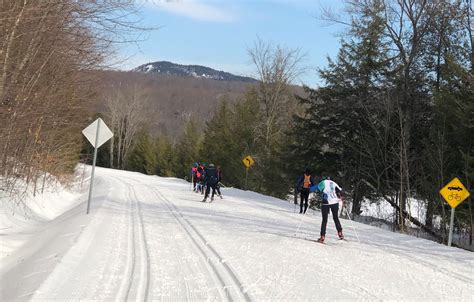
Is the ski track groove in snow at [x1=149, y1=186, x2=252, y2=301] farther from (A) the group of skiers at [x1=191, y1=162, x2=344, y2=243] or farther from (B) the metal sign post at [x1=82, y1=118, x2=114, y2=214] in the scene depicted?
(B) the metal sign post at [x1=82, y1=118, x2=114, y2=214]

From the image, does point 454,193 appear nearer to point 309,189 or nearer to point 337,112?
point 309,189

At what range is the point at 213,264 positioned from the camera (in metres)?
8.18

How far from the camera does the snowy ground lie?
6461 millimetres

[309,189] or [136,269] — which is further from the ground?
[309,189]

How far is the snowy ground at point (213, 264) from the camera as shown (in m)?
6.46

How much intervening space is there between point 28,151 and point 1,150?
14.0 ft

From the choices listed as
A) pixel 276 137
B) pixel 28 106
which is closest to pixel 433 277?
pixel 28 106

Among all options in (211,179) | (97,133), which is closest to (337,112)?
(211,179)

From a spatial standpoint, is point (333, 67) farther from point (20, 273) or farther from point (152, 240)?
point (20, 273)

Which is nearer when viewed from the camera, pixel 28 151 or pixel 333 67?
pixel 28 151

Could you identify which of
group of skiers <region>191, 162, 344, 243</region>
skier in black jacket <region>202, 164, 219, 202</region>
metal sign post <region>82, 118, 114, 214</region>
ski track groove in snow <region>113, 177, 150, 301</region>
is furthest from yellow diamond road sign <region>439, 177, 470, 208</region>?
skier in black jacket <region>202, 164, 219, 202</region>

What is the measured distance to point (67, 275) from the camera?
6.80m

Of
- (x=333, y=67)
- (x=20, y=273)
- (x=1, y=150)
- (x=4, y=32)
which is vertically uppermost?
(x=333, y=67)

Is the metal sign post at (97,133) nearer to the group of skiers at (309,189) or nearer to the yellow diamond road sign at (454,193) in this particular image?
the group of skiers at (309,189)
